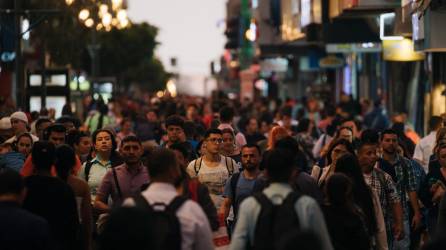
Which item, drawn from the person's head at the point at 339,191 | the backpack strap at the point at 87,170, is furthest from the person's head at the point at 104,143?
the person's head at the point at 339,191

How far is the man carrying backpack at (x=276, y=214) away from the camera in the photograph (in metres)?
9.71

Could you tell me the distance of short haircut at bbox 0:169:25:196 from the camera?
9.70 metres

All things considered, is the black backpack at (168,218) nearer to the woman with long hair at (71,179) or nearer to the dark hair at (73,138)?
the woman with long hair at (71,179)

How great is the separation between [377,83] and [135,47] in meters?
56.5

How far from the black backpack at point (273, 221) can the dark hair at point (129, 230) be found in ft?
5.48

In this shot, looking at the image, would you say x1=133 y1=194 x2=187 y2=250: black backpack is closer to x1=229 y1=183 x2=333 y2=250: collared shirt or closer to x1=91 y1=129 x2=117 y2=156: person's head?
x1=229 y1=183 x2=333 y2=250: collared shirt

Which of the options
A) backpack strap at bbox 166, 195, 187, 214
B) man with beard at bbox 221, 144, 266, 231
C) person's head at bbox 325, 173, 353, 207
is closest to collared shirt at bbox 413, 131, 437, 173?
man with beard at bbox 221, 144, 266, 231

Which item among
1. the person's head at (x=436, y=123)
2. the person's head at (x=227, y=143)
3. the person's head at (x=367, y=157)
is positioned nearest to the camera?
the person's head at (x=367, y=157)

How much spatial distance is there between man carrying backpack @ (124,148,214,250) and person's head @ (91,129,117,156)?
5.77m

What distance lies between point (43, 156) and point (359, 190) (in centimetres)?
256

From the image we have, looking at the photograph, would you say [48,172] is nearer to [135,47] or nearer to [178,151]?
[178,151]

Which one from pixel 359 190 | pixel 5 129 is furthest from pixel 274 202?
pixel 5 129

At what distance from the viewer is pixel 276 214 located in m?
9.80

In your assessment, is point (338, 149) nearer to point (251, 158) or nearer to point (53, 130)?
point (251, 158)
